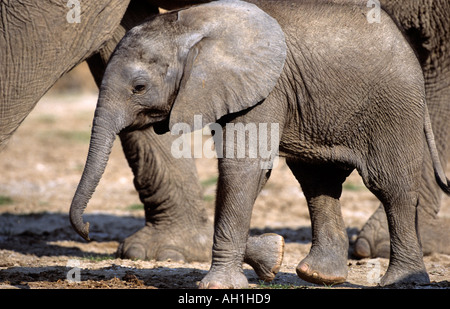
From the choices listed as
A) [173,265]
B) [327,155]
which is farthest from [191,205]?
[327,155]

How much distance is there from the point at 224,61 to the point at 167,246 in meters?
1.87

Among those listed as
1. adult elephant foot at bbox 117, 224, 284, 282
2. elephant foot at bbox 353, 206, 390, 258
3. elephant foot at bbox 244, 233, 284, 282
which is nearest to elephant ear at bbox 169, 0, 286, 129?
elephant foot at bbox 244, 233, 284, 282

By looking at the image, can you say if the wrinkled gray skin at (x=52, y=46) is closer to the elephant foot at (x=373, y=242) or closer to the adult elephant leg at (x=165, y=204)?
the adult elephant leg at (x=165, y=204)

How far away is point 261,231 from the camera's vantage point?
6.91 metres

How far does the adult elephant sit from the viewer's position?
17.9 ft

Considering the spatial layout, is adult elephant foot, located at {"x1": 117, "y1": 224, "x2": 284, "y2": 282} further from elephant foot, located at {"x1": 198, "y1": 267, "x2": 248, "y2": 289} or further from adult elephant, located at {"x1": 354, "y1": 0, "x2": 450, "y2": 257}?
elephant foot, located at {"x1": 198, "y1": 267, "x2": 248, "y2": 289}

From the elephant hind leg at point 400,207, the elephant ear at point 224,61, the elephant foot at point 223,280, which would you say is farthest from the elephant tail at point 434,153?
the elephant foot at point 223,280

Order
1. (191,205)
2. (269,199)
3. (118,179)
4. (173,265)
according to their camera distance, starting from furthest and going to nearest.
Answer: (118,179)
(269,199)
(191,205)
(173,265)

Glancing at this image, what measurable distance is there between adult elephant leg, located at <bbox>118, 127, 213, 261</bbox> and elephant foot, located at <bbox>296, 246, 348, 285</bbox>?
118cm

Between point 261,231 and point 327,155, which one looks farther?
point 261,231

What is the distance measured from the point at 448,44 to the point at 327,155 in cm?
154

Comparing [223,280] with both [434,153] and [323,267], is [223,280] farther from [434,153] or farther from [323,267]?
[434,153]

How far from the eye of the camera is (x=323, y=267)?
15.6 feet

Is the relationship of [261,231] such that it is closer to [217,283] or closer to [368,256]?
[368,256]
